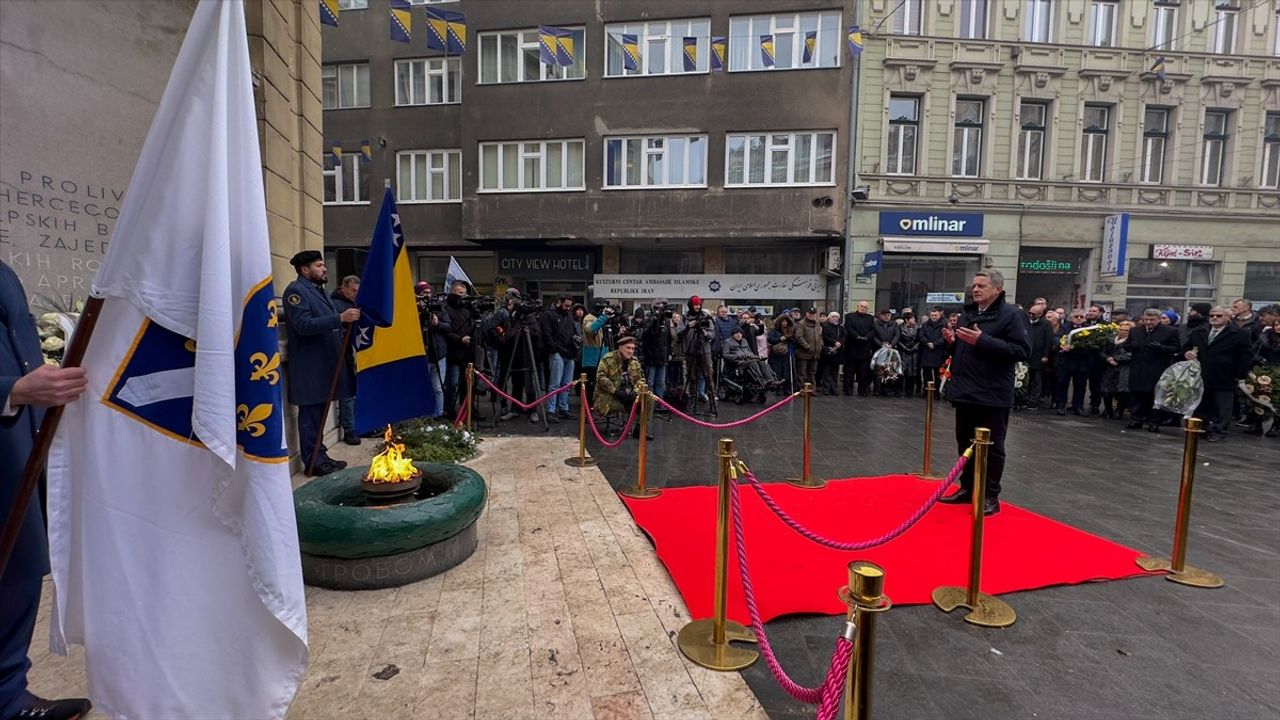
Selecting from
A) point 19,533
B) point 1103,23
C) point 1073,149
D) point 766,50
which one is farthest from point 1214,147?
point 19,533

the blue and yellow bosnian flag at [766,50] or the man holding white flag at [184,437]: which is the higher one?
the blue and yellow bosnian flag at [766,50]

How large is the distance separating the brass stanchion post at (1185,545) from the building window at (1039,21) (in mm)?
18546

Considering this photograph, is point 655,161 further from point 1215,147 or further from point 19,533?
point 1215,147

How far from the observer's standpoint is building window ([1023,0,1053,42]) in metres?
17.6

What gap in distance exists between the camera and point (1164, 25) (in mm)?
17859

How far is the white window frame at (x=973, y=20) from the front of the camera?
17.6 metres

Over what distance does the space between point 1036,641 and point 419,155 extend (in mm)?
20201

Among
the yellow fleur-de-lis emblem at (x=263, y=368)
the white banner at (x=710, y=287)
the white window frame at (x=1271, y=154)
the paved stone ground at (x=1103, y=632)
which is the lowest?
the paved stone ground at (x=1103, y=632)

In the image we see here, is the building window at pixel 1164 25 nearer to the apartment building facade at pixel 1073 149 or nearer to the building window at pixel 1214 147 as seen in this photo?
the apartment building facade at pixel 1073 149

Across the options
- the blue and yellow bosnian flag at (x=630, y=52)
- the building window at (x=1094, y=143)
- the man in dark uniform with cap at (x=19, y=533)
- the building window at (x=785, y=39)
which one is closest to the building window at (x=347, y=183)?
the blue and yellow bosnian flag at (x=630, y=52)

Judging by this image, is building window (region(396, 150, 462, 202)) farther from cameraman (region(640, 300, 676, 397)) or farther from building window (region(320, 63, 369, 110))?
cameraman (region(640, 300, 676, 397))

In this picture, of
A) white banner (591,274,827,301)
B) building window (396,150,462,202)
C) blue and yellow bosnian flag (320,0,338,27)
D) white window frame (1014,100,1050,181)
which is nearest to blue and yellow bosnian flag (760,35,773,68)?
white banner (591,274,827,301)

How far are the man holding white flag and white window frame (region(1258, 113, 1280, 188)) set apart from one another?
26.6m

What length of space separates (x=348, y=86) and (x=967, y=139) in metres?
19.5
